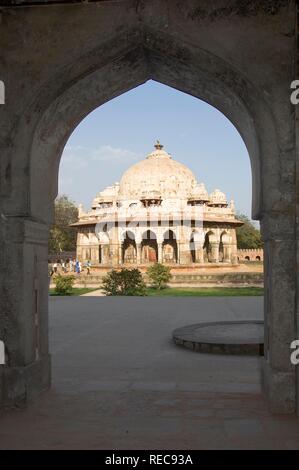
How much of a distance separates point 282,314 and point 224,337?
10.8 feet

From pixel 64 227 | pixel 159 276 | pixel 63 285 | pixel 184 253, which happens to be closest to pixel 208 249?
pixel 184 253

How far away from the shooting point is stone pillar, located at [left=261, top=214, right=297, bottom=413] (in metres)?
4.03

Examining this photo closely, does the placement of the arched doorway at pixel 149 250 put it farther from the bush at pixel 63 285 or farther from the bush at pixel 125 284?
the bush at pixel 125 284

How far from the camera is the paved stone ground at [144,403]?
11.3 feet

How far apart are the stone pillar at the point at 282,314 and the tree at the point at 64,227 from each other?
4226cm

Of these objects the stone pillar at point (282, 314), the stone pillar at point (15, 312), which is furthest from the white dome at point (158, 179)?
the stone pillar at point (282, 314)

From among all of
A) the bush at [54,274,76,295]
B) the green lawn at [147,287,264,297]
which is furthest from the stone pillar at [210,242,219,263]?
the bush at [54,274,76,295]

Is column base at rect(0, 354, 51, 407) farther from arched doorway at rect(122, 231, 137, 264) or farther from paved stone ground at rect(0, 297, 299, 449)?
arched doorway at rect(122, 231, 137, 264)

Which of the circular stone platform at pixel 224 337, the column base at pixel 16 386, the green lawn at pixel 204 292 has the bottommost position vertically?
the green lawn at pixel 204 292

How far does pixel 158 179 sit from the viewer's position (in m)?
37.7

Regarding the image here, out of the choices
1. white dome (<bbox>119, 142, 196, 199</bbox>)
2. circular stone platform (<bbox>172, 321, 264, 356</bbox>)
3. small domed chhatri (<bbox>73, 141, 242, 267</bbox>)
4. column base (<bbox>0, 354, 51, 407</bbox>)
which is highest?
white dome (<bbox>119, 142, 196, 199</bbox>)

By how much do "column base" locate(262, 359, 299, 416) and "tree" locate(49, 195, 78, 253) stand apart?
42.3 meters

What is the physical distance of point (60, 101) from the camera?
4504mm
